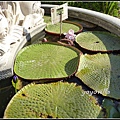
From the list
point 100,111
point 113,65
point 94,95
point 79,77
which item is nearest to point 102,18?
point 113,65

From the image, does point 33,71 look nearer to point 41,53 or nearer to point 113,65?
point 41,53

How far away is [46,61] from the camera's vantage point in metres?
2.21

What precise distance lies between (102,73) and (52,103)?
615mm

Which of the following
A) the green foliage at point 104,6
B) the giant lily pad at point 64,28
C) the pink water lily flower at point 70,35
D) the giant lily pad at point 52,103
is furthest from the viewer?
the green foliage at point 104,6

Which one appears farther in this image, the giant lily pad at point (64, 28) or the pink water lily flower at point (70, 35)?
the giant lily pad at point (64, 28)

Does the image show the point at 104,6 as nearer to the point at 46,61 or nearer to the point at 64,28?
the point at 64,28

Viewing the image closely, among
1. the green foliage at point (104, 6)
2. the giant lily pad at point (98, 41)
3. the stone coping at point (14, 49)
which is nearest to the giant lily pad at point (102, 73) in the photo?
the giant lily pad at point (98, 41)

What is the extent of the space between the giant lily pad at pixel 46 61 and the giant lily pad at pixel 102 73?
0.10m

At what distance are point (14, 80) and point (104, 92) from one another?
770 millimetres

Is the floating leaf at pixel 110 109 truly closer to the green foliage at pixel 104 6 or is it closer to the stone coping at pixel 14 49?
the stone coping at pixel 14 49

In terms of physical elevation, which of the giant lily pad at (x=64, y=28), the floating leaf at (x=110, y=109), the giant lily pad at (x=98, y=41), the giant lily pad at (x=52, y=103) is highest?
the giant lily pad at (x=64, y=28)

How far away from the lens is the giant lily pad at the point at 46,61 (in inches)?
78.4

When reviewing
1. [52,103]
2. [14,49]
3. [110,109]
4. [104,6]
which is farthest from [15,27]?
[104,6]

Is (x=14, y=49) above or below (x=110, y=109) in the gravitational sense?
above
